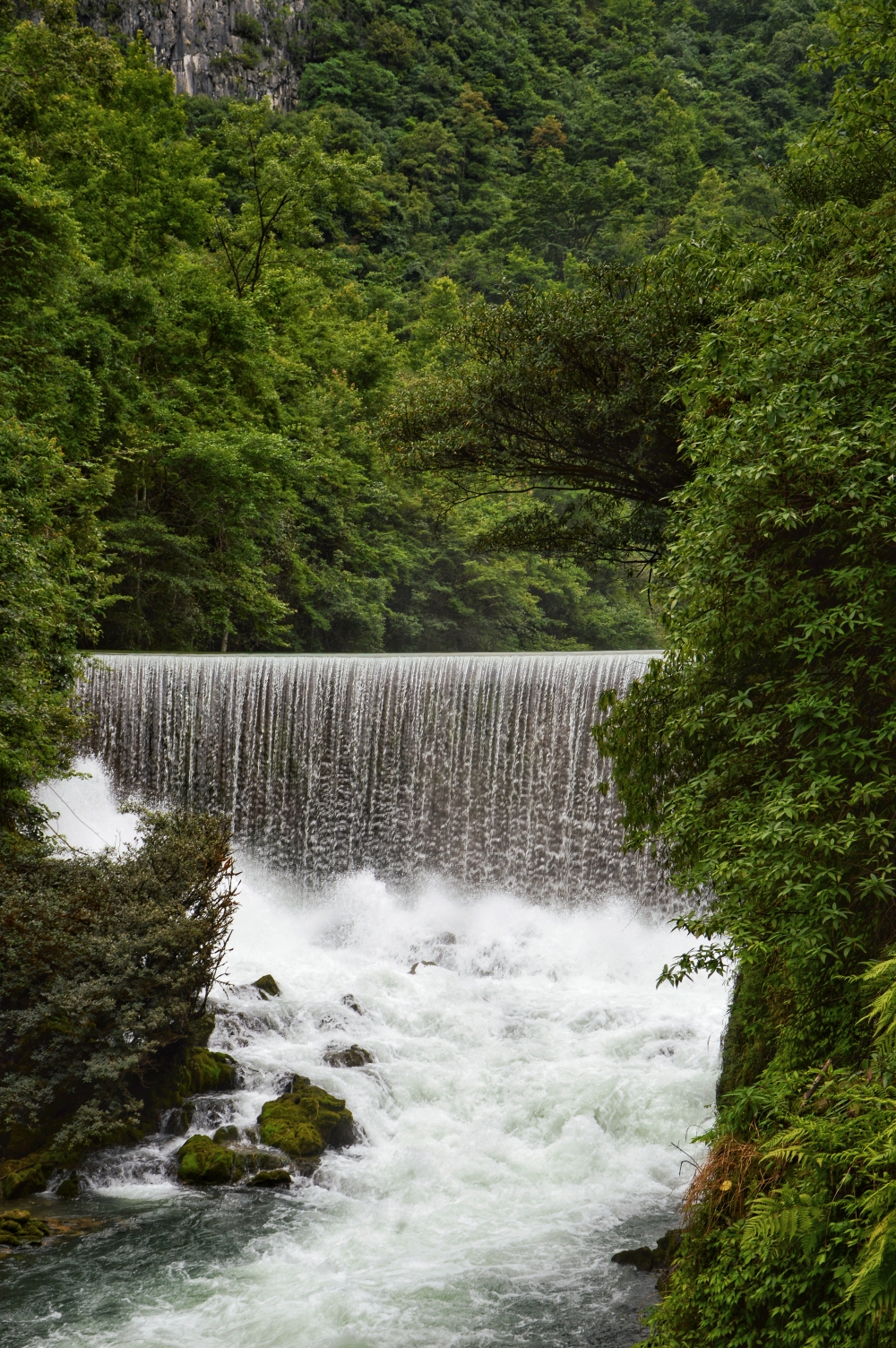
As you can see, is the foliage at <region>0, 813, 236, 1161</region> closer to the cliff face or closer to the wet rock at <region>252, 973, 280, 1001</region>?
the wet rock at <region>252, 973, 280, 1001</region>

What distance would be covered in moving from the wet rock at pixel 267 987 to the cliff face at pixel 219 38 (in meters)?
35.4

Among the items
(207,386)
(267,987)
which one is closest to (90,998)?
(267,987)

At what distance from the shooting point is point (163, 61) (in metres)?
37.3

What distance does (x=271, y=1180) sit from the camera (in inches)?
302

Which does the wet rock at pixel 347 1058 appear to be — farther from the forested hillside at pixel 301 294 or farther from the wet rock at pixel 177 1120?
the forested hillside at pixel 301 294

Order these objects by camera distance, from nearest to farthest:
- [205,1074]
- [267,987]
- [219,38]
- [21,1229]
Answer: [21,1229], [205,1074], [267,987], [219,38]

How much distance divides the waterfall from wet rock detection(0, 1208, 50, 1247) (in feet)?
25.6

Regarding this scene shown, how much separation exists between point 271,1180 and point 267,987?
316 centimetres

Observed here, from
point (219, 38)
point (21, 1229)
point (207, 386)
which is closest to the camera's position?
point (21, 1229)

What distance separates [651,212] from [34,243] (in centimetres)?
3289

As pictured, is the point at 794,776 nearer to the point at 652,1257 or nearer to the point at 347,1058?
the point at 652,1257

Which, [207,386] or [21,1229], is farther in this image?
[207,386]

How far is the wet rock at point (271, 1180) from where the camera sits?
7672mm

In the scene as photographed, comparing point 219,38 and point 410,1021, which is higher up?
point 219,38
